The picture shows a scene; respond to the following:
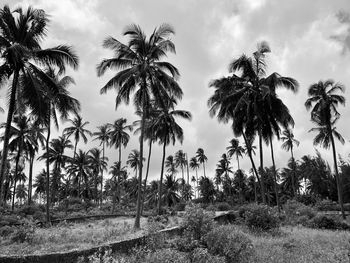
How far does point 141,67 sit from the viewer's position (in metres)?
18.5

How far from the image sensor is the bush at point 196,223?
1002 centimetres

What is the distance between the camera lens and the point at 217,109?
26.2 m

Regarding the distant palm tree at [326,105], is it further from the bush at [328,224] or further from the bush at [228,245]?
the bush at [228,245]

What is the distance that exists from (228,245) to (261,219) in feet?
24.0

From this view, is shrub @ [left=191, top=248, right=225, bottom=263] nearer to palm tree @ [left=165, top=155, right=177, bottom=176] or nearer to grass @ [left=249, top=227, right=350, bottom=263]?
grass @ [left=249, top=227, right=350, bottom=263]

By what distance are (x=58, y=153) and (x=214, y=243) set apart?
37.5 m

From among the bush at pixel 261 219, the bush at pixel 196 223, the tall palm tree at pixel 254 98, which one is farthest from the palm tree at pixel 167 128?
the bush at pixel 196 223

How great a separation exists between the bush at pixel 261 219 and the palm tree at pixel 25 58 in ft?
38.6

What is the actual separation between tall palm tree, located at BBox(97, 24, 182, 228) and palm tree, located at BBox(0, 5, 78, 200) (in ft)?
13.0

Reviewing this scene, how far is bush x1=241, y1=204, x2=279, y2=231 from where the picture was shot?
623 inches

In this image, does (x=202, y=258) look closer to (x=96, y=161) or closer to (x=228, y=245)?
(x=228, y=245)

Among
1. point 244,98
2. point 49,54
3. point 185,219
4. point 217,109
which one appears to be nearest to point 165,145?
point 217,109

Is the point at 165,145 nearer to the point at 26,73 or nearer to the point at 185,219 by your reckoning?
the point at 26,73

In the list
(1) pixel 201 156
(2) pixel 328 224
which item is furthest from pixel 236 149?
(2) pixel 328 224
